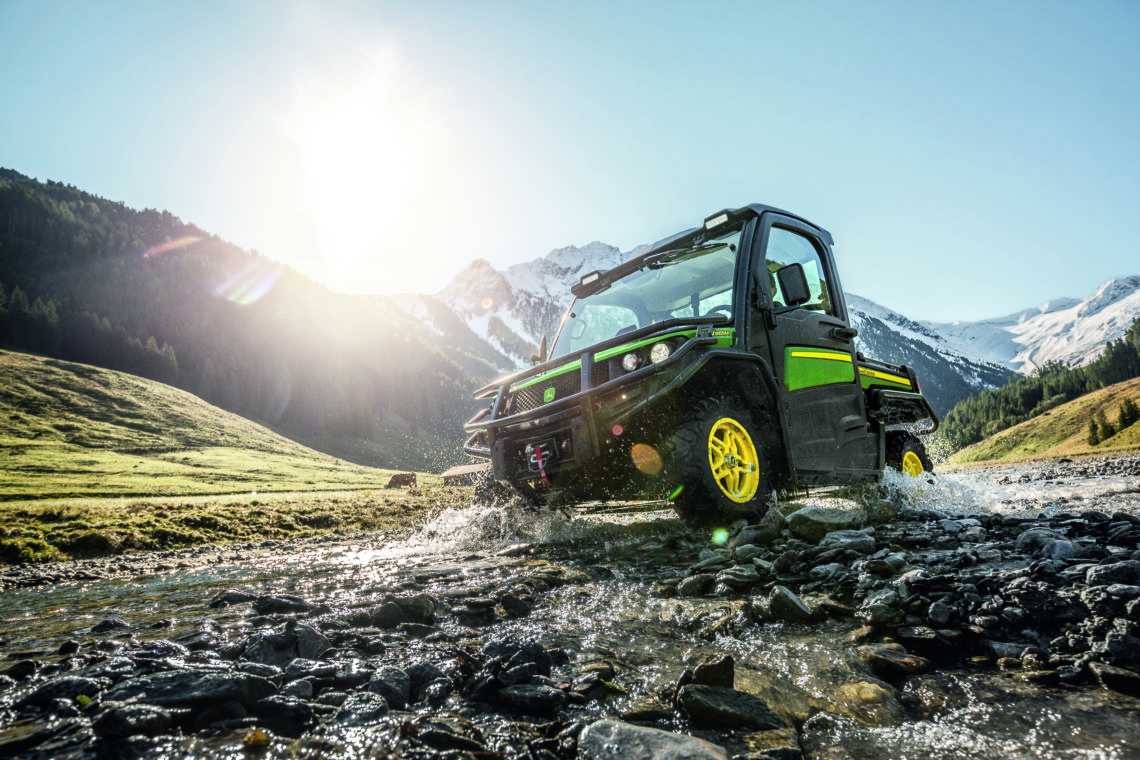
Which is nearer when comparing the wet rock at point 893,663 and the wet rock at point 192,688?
the wet rock at point 192,688

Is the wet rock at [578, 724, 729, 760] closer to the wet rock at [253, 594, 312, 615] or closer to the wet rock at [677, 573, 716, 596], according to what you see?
the wet rock at [677, 573, 716, 596]

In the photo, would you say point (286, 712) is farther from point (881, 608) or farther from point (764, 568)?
point (764, 568)

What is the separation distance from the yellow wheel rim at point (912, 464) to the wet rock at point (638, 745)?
9137 mm

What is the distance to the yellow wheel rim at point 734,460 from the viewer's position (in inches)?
212

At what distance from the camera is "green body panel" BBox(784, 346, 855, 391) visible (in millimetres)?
6223

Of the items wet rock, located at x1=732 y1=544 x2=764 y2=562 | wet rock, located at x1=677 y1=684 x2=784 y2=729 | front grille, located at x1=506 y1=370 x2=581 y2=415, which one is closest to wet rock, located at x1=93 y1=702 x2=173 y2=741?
wet rock, located at x1=677 y1=684 x2=784 y2=729

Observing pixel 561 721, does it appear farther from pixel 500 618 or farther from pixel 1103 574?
pixel 1103 574

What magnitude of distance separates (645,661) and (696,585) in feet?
4.09

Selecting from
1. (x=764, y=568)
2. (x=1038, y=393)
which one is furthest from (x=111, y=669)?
(x=1038, y=393)

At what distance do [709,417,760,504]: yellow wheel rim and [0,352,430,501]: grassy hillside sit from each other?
38.2 metres

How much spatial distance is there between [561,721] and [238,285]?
177564mm

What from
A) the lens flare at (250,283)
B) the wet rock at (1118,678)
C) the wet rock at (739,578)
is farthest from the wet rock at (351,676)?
the lens flare at (250,283)

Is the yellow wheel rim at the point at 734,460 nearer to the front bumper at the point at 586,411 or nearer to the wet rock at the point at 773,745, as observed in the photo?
the front bumper at the point at 586,411

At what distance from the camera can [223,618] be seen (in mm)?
3631
